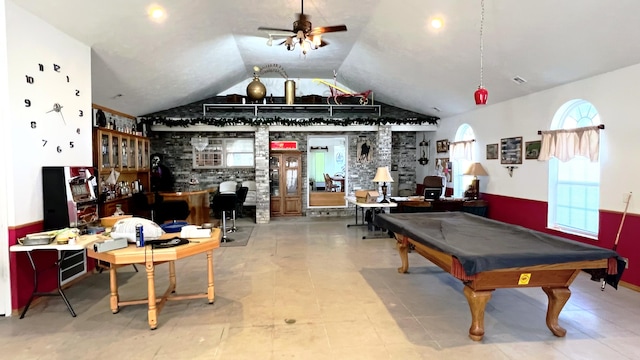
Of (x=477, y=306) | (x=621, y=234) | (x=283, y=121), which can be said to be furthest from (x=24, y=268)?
Answer: (x=621, y=234)

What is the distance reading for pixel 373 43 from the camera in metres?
6.59

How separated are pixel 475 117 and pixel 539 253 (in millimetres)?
5674

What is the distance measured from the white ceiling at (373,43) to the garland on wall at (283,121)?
72 cm

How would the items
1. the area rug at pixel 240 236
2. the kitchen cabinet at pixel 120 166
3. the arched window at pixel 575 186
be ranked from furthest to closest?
the area rug at pixel 240 236, the kitchen cabinet at pixel 120 166, the arched window at pixel 575 186

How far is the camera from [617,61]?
439 cm

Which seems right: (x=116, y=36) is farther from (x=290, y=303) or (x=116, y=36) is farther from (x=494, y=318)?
(x=494, y=318)

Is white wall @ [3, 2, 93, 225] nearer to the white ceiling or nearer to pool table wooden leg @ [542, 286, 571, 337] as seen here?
the white ceiling

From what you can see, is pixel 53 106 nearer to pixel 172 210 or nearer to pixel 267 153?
pixel 172 210

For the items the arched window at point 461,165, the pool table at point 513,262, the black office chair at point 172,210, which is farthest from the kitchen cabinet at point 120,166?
the arched window at point 461,165

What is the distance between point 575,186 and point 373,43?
4131 mm

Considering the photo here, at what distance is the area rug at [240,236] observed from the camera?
23.0 ft

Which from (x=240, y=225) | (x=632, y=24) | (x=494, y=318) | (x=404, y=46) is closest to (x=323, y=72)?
(x=404, y=46)

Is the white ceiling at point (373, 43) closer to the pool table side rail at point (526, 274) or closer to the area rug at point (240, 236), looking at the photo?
the pool table side rail at point (526, 274)

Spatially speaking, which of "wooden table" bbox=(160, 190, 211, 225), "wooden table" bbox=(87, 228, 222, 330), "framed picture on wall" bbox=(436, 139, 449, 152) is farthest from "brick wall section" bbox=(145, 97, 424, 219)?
"wooden table" bbox=(87, 228, 222, 330)
